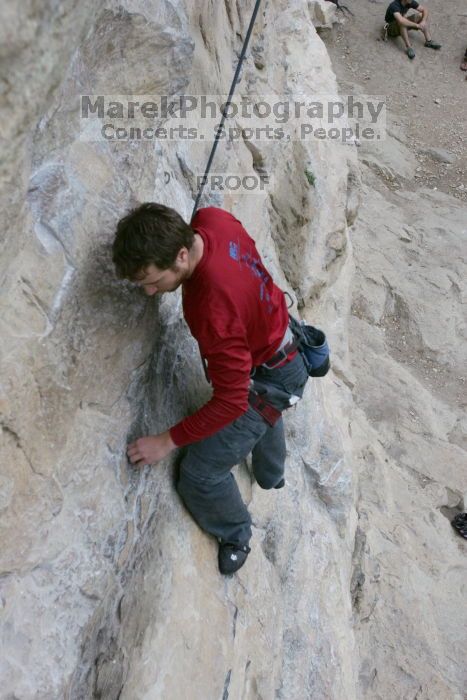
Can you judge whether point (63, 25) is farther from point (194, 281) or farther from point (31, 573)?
point (31, 573)

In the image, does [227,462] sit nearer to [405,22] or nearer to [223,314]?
[223,314]

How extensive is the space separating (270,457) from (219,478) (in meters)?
0.69

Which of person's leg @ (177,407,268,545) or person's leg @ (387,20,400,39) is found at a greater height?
person's leg @ (177,407,268,545)

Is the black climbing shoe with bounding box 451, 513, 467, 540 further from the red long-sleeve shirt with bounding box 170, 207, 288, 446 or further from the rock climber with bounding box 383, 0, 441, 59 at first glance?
the rock climber with bounding box 383, 0, 441, 59

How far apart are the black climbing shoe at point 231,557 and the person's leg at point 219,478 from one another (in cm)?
3

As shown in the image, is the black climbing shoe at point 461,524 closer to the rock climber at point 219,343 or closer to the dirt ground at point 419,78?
the rock climber at point 219,343

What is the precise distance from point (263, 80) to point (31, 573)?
15.3ft

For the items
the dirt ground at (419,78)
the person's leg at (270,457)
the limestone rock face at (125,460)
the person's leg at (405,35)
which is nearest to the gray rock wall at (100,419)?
the limestone rock face at (125,460)

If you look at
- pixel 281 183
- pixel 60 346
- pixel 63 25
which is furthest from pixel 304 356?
pixel 281 183

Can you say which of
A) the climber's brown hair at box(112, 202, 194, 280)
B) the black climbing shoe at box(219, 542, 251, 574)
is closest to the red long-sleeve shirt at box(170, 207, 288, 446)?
the climber's brown hair at box(112, 202, 194, 280)

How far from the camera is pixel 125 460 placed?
9.37ft

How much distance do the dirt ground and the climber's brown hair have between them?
907cm

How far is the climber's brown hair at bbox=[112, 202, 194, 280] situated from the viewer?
2367 mm

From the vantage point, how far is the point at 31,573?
2.41 m
